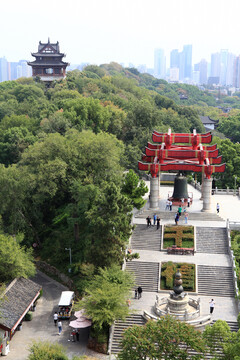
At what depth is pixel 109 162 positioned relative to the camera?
43.2 metres

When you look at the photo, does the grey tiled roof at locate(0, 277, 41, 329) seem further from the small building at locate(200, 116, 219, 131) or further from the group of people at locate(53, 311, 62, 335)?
the small building at locate(200, 116, 219, 131)

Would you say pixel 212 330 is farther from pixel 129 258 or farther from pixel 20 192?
pixel 20 192

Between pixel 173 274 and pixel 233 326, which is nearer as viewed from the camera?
pixel 233 326

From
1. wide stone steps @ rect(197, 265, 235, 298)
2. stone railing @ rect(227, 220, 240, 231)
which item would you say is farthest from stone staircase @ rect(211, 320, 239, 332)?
stone railing @ rect(227, 220, 240, 231)

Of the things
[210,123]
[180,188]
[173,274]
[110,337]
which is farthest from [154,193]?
[210,123]

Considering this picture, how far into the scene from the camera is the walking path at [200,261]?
3247 centimetres

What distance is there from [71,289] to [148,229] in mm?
7239

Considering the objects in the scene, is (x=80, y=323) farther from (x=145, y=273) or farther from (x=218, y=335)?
(x=218, y=335)

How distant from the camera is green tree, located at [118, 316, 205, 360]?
24.6m

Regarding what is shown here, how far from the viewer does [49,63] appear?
9238 cm

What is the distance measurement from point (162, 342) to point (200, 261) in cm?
1257

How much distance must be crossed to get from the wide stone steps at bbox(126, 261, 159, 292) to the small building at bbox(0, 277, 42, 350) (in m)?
6.35

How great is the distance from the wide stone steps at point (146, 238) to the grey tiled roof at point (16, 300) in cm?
780

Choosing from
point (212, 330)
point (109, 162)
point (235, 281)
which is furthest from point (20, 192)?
point (212, 330)
